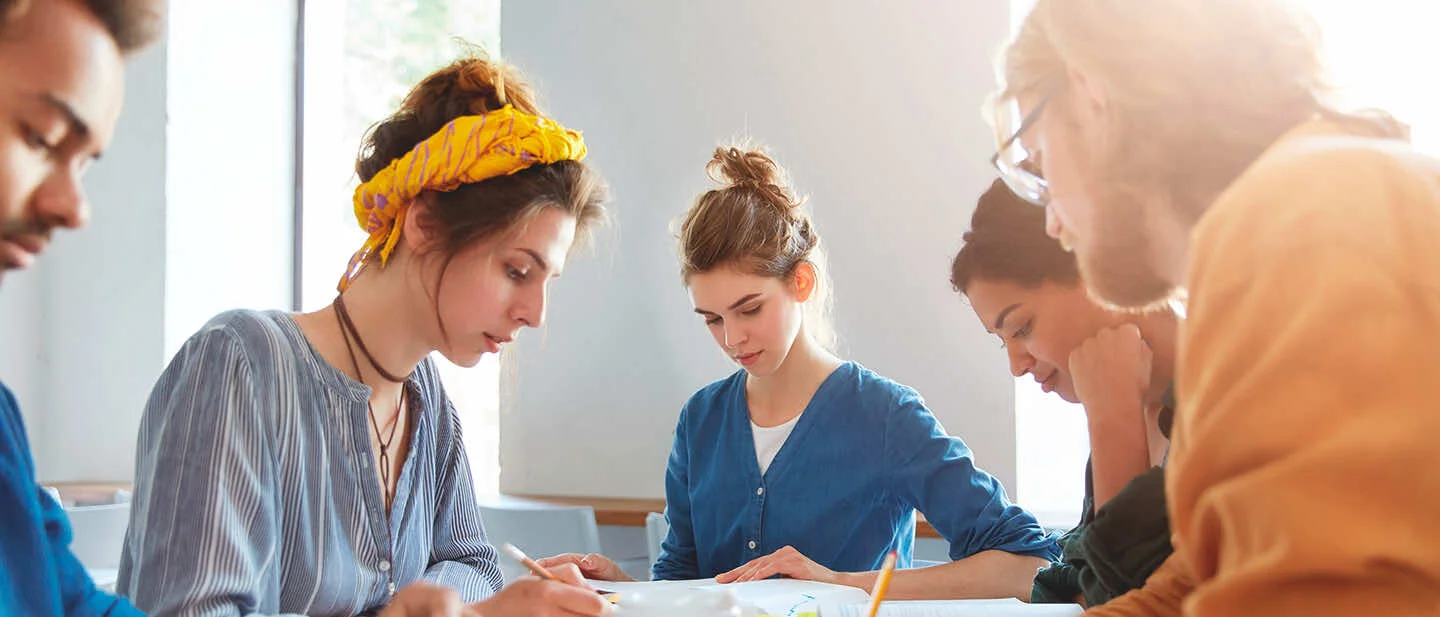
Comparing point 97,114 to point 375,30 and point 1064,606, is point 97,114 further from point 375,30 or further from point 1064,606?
point 375,30

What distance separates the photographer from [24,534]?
0.63 m

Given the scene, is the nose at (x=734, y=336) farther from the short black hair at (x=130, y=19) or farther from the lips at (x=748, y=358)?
the short black hair at (x=130, y=19)

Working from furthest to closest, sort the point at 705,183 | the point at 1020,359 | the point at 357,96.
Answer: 1. the point at 357,96
2. the point at 705,183
3. the point at 1020,359

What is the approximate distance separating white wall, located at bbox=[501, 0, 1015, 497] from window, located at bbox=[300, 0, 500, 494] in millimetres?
173

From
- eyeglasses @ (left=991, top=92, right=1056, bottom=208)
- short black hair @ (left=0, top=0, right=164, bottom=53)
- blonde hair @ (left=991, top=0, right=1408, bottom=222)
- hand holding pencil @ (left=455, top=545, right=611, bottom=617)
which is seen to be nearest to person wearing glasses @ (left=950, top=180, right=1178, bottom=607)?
eyeglasses @ (left=991, top=92, right=1056, bottom=208)

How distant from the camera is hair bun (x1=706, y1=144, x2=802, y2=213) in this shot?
166cm

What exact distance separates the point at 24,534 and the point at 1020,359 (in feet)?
3.04

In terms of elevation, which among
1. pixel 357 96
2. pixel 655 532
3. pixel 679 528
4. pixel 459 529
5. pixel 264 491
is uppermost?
pixel 357 96

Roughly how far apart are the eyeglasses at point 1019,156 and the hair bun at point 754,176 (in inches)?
40.5

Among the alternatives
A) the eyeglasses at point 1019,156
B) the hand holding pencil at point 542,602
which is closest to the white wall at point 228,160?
the hand holding pencil at point 542,602

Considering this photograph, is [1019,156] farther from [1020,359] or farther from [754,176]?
[754,176]

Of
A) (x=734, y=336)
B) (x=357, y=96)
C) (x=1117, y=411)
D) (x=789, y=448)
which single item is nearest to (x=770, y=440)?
(x=789, y=448)

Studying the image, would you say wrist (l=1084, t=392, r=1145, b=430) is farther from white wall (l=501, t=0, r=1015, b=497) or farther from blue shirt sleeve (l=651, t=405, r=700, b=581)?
white wall (l=501, t=0, r=1015, b=497)

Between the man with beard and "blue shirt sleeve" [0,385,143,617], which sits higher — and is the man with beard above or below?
above
